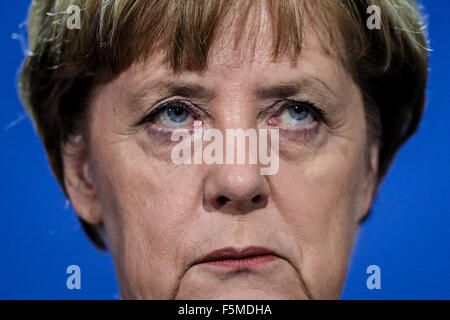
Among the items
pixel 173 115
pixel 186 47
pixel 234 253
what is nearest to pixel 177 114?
pixel 173 115

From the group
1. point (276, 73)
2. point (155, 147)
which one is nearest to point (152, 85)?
point (155, 147)

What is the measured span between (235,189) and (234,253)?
110 mm

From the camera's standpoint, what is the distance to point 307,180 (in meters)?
1.30

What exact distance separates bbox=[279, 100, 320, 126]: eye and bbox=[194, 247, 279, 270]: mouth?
254 mm

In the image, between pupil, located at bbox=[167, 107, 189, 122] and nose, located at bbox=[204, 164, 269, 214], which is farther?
pupil, located at bbox=[167, 107, 189, 122]

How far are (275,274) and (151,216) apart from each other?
237 millimetres

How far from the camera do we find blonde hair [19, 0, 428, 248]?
126cm

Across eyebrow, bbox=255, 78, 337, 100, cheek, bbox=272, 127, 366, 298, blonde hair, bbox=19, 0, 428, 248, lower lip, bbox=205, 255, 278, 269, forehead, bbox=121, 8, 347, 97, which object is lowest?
lower lip, bbox=205, 255, 278, 269

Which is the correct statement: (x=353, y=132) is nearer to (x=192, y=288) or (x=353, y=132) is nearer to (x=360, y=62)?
(x=360, y=62)

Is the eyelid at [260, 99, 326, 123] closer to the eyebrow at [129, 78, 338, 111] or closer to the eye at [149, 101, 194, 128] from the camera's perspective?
the eyebrow at [129, 78, 338, 111]

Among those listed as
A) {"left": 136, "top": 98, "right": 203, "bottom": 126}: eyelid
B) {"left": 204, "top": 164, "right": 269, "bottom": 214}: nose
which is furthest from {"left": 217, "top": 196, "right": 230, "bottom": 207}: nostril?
{"left": 136, "top": 98, "right": 203, "bottom": 126}: eyelid

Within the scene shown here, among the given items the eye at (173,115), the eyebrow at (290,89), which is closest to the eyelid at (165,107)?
the eye at (173,115)

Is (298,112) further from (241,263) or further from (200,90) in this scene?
(241,263)

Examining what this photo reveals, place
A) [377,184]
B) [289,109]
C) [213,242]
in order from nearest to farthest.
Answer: [213,242] → [289,109] → [377,184]
